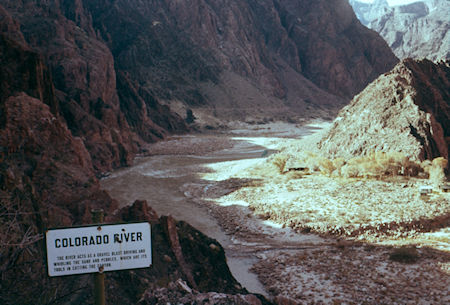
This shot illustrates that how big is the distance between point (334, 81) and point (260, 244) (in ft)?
299

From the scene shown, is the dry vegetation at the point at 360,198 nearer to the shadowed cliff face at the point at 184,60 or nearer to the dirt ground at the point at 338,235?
the dirt ground at the point at 338,235

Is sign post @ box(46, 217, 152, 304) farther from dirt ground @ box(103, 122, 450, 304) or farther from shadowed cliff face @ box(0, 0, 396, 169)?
shadowed cliff face @ box(0, 0, 396, 169)

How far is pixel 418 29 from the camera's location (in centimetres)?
13088

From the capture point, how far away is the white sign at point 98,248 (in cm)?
328

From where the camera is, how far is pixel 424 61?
23.0 metres

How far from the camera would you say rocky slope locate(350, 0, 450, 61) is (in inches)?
4488

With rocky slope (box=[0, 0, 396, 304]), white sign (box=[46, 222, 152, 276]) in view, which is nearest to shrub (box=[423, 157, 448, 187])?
rocky slope (box=[0, 0, 396, 304])

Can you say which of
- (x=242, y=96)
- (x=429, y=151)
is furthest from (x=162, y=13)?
(x=429, y=151)

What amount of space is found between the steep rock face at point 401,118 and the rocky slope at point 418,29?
9145 centimetres

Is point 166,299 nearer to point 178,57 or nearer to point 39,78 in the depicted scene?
point 39,78

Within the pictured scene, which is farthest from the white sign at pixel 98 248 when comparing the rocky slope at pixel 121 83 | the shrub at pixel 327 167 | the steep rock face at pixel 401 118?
the steep rock face at pixel 401 118

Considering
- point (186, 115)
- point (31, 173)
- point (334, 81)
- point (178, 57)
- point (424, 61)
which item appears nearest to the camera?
point (31, 173)

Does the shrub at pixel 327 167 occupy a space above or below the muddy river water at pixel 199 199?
above

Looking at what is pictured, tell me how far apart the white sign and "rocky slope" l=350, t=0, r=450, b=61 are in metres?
113
